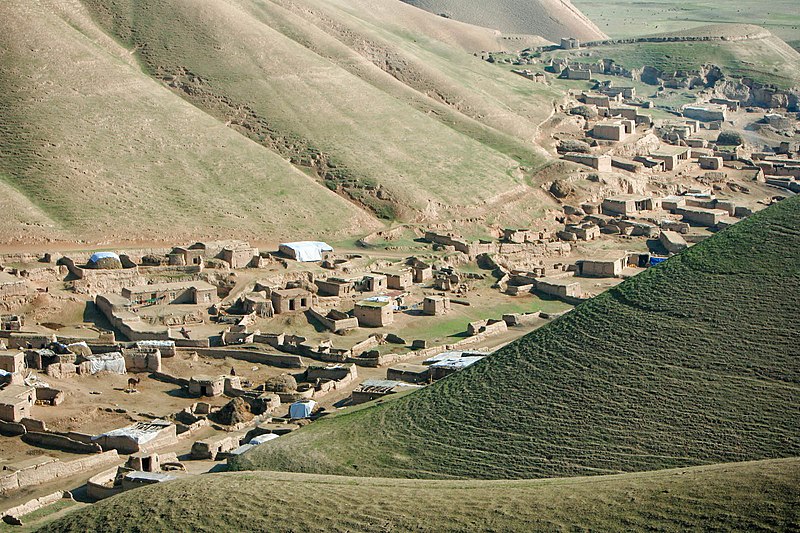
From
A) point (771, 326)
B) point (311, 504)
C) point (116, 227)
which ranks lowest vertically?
point (311, 504)

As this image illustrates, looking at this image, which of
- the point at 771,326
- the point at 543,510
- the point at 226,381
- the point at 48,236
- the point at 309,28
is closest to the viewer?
the point at 543,510

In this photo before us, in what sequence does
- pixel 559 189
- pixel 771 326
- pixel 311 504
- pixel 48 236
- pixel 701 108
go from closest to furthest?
1. pixel 311 504
2. pixel 771 326
3. pixel 48 236
4. pixel 559 189
5. pixel 701 108

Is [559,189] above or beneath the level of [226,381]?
above

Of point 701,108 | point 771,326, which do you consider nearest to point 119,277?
point 771,326

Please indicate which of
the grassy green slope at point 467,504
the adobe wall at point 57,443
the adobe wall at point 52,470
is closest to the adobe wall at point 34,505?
the adobe wall at point 52,470

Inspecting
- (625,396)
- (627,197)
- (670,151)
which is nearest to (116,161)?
(627,197)

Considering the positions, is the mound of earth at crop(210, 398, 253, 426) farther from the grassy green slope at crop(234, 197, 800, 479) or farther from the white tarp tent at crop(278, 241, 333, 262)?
the white tarp tent at crop(278, 241, 333, 262)

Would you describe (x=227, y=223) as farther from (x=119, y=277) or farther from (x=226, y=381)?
(x=226, y=381)

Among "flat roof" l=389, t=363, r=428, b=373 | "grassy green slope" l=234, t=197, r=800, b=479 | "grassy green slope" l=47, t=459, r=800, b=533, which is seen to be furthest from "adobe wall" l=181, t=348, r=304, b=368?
"grassy green slope" l=47, t=459, r=800, b=533
